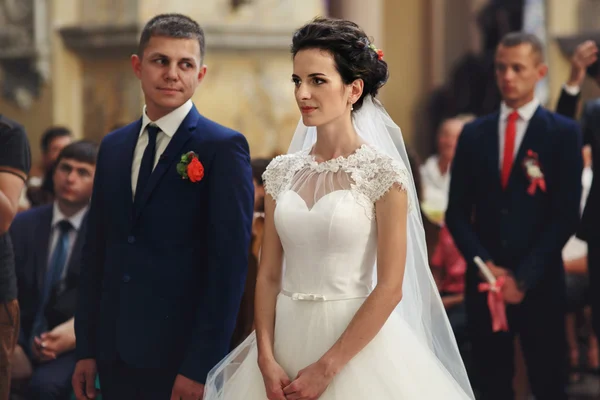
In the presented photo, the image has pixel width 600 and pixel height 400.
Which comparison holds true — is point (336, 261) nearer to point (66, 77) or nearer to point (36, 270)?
point (36, 270)

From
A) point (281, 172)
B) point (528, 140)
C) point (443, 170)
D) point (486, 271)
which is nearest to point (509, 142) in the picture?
point (528, 140)

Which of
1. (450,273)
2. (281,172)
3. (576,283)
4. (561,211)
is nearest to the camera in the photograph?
(281,172)

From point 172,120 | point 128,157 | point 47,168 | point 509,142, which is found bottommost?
point 47,168

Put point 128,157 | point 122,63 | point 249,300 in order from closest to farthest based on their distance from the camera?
1. point 128,157
2. point 249,300
3. point 122,63

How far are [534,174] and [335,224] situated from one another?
2030mm

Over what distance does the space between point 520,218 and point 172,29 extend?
2.09 meters

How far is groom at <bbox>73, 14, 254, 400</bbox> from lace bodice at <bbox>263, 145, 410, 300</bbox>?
0.24m

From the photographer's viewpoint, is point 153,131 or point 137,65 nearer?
point 153,131

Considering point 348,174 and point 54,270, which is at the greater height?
point 348,174

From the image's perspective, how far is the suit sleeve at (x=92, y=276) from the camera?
12.1 ft

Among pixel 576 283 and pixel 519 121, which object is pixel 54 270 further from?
pixel 576 283

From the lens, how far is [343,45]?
3.22 metres

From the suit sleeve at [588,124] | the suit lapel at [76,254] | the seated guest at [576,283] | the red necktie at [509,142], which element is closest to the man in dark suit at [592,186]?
the suit sleeve at [588,124]

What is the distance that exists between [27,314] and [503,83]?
257cm
